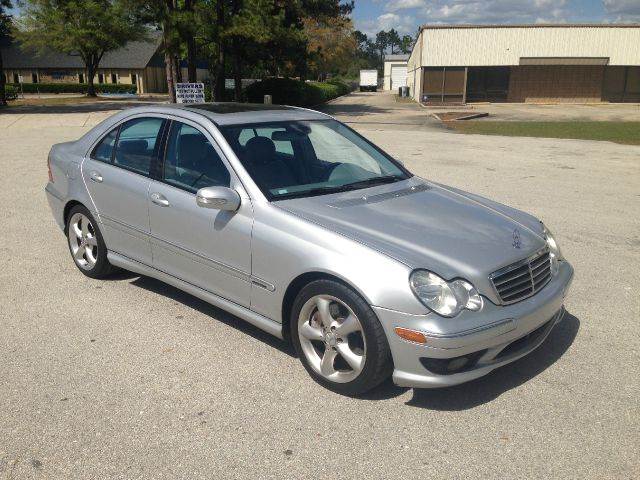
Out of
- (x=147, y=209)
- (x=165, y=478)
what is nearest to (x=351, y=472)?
(x=165, y=478)

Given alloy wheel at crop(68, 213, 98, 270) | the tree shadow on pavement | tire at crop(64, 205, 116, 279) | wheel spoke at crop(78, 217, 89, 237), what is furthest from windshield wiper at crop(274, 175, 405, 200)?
the tree shadow on pavement

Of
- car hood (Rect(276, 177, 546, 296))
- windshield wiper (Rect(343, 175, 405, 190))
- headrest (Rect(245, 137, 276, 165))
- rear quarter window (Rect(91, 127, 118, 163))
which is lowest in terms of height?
car hood (Rect(276, 177, 546, 296))

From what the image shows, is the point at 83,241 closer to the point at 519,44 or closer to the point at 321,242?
the point at 321,242

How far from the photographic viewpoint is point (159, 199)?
4543mm

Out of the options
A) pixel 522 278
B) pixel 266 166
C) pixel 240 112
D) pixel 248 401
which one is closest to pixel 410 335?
pixel 522 278

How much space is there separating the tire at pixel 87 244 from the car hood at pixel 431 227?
85.5 inches

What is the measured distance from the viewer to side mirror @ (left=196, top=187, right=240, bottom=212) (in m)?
3.92

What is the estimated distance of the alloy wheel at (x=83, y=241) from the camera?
5.48m

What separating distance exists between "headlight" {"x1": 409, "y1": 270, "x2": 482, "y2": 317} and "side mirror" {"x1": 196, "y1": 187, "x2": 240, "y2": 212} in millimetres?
1321

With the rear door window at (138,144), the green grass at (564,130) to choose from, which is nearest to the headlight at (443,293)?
the rear door window at (138,144)

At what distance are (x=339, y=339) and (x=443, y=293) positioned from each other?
68 centimetres

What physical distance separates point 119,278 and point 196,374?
2073mm

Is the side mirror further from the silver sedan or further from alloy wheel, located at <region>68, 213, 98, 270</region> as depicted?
alloy wheel, located at <region>68, 213, 98, 270</region>

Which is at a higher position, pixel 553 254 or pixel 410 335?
pixel 553 254
